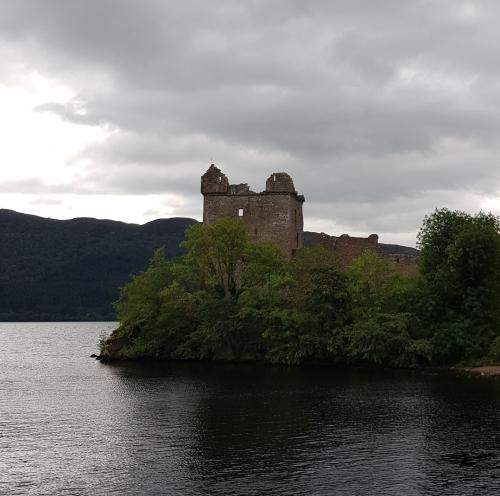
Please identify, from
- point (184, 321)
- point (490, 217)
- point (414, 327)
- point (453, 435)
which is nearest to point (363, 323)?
point (414, 327)

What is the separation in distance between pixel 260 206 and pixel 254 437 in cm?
4658

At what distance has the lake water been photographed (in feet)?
69.5

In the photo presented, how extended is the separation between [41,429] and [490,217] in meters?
38.2

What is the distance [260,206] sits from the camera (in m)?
72.3

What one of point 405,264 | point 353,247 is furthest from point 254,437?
point 353,247

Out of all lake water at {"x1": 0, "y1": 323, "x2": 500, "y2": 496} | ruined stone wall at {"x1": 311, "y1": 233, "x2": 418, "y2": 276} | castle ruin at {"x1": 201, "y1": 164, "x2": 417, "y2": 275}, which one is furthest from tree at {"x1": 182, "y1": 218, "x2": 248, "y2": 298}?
lake water at {"x1": 0, "y1": 323, "x2": 500, "y2": 496}

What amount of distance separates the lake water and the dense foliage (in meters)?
8.23

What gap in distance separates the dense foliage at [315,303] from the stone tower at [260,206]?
183 inches

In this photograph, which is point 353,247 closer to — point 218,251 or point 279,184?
point 279,184

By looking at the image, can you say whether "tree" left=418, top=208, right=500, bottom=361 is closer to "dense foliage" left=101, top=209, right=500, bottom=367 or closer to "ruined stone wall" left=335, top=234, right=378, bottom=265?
"dense foliage" left=101, top=209, right=500, bottom=367

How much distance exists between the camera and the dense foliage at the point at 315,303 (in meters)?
53.4

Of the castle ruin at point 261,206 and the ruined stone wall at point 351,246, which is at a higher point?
the castle ruin at point 261,206

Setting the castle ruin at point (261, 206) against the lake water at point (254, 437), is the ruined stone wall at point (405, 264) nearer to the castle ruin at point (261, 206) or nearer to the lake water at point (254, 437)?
the castle ruin at point (261, 206)

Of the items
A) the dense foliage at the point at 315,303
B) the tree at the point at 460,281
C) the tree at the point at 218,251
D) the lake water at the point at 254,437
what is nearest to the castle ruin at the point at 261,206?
the dense foliage at the point at 315,303
